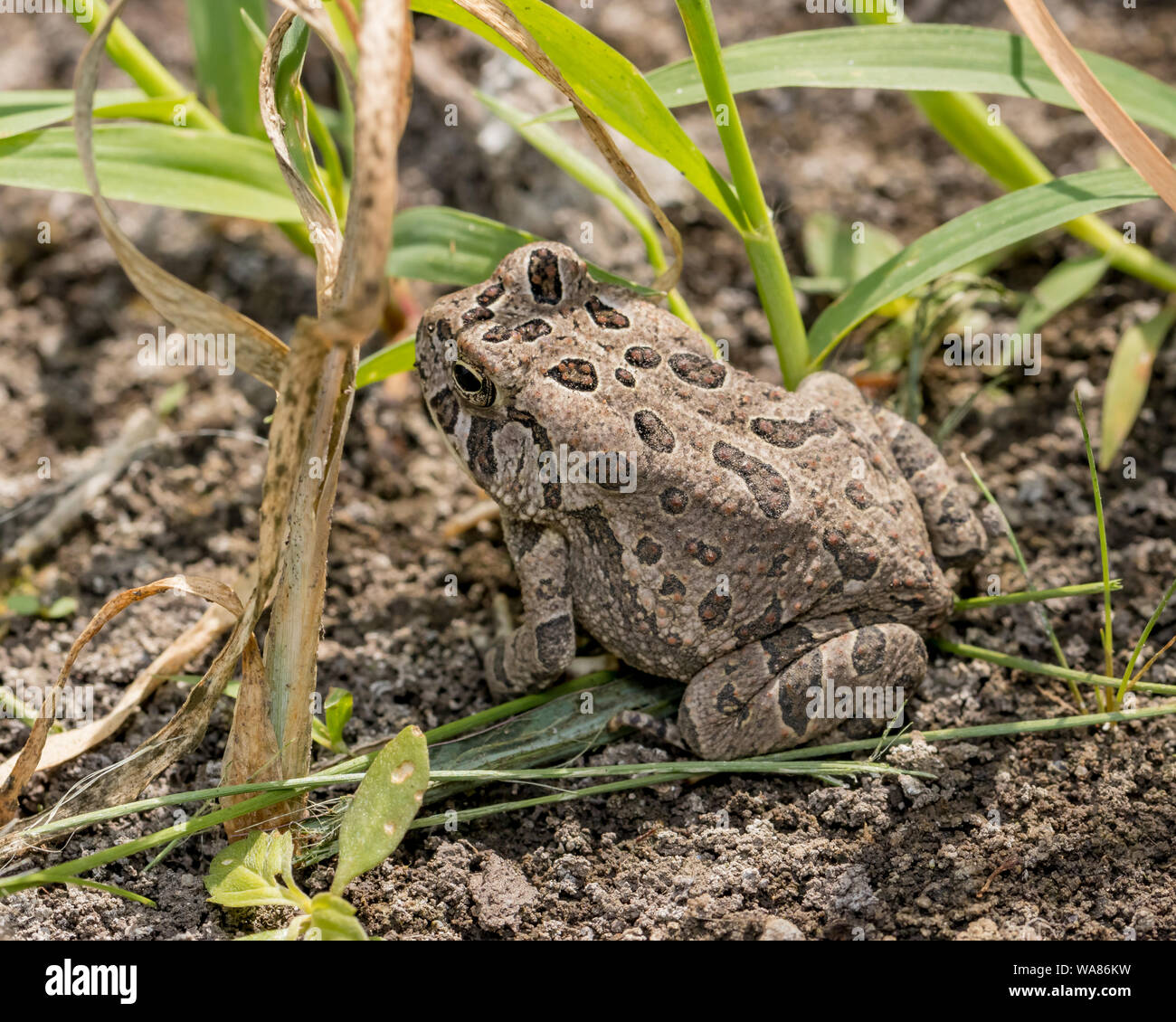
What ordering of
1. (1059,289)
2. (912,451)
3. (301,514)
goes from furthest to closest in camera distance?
(1059,289) < (912,451) < (301,514)

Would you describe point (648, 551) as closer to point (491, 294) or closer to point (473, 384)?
point (473, 384)

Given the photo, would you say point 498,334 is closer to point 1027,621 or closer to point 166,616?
point 166,616

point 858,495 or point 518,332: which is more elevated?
point 518,332

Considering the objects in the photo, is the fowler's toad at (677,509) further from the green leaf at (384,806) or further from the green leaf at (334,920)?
the green leaf at (334,920)

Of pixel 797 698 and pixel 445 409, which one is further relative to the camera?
pixel 445 409

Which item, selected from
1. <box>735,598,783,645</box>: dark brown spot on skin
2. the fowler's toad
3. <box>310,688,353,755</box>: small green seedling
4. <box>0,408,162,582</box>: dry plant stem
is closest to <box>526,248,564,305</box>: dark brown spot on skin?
the fowler's toad

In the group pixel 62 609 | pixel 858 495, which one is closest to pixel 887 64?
pixel 858 495

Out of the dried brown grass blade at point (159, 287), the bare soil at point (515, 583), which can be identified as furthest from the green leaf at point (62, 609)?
the dried brown grass blade at point (159, 287)

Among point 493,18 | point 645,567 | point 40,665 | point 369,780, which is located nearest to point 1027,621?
point 645,567
